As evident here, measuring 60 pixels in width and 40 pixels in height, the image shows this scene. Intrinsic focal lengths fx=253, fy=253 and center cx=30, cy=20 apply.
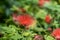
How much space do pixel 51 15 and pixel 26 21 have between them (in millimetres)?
371

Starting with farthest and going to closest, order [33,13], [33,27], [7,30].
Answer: [33,13] < [33,27] < [7,30]

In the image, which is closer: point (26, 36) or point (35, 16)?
point (26, 36)

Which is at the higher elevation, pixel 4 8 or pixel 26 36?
pixel 4 8

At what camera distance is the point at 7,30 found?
8.87 feet

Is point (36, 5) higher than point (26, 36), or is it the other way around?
point (36, 5)

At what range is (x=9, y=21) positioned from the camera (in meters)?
3.43

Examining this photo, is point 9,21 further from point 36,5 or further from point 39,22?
point 36,5

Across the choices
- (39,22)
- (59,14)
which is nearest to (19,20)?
(39,22)

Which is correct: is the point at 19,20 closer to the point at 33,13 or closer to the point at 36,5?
the point at 33,13

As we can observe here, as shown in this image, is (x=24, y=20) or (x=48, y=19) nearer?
(x=24, y=20)

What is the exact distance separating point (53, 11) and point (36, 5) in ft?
2.03

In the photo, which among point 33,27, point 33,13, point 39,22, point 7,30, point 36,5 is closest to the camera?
point 7,30

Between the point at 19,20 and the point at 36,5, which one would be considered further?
the point at 36,5

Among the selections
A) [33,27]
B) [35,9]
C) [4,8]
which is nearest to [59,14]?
[33,27]
